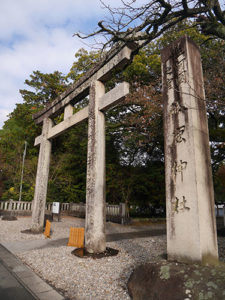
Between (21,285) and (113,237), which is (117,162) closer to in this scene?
(113,237)

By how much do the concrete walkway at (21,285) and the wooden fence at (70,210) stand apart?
26.5ft

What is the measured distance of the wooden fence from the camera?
1172 centimetres

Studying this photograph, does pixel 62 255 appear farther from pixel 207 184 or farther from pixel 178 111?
pixel 178 111

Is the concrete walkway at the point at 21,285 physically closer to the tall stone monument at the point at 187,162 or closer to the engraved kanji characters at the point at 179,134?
the tall stone monument at the point at 187,162

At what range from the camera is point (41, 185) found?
8.14 metres

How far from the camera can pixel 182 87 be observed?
3.34 m

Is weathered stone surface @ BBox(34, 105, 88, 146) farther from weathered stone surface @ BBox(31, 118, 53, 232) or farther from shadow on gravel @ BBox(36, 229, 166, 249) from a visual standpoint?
shadow on gravel @ BBox(36, 229, 166, 249)

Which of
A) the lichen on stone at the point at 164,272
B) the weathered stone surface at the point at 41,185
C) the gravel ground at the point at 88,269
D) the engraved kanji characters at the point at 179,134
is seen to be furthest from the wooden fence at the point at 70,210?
the lichen on stone at the point at 164,272

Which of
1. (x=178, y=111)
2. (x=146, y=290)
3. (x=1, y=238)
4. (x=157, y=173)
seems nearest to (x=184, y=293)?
(x=146, y=290)

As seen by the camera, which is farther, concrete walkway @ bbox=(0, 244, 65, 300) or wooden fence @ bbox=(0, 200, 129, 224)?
wooden fence @ bbox=(0, 200, 129, 224)

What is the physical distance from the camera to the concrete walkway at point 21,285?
2.73 metres

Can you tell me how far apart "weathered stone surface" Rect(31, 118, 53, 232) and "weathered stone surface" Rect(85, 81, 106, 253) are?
347cm

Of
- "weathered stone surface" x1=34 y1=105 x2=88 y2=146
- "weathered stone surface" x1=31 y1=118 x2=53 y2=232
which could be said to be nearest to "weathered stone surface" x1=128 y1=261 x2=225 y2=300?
"weathered stone surface" x1=34 y1=105 x2=88 y2=146

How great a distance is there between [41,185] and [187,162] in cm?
664
